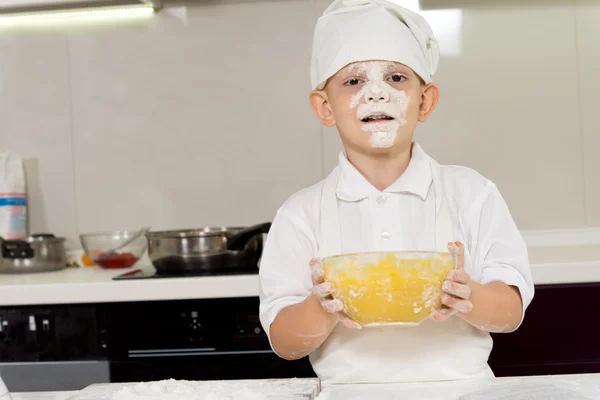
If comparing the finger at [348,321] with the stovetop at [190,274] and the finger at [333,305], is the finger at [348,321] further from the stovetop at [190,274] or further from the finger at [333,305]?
the stovetop at [190,274]

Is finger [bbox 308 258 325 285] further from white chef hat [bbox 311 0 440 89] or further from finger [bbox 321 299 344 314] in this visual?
white chef hat [bbox 311 0 440 89]

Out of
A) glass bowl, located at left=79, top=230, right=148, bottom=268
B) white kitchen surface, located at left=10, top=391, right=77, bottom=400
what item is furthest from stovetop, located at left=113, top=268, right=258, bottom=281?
white kitchen surface, located at left=10, top=391, right=77, bottom=400

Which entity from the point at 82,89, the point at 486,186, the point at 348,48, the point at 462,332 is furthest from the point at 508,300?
the point at 82,89

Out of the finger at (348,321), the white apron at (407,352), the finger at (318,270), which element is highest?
the finger at (318,270)

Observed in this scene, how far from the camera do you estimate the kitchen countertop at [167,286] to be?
5.28ft

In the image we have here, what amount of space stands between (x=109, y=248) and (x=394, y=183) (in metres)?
1.13

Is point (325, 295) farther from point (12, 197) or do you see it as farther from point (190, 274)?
point (12, 197)

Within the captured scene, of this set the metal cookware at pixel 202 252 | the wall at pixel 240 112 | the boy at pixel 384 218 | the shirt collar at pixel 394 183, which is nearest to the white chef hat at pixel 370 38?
the boy at pixel 384 218

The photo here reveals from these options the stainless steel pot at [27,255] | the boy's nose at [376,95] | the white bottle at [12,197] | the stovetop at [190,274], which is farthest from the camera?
the white bottle at [12,197]

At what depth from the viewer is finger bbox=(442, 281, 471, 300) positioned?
0.83 metres

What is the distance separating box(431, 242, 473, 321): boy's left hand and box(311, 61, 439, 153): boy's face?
25 centimetres

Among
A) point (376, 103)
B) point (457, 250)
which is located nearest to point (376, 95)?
point (376, 103)

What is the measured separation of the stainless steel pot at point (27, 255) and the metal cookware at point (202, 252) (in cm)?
38

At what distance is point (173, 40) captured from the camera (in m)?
2.19
